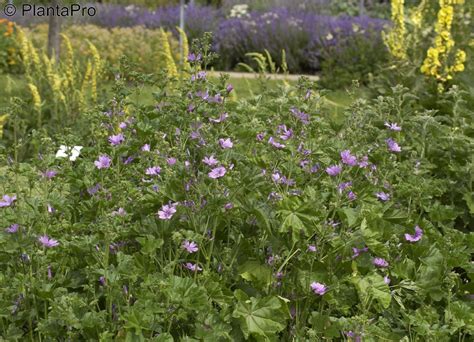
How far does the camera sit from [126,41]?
1147cm

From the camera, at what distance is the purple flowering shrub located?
2584 millimetres

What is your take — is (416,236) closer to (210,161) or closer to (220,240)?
(220,240)

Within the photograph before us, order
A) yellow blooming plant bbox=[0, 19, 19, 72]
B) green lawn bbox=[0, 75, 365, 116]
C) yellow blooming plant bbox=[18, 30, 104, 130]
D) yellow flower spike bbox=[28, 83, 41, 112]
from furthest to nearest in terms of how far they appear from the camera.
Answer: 1. yellow blooming plant bbox=[0, 19, 19, 72]
2. green lawn bbox=[0, 75, 365, 116]
3. yellow blooming plant bbox=[18, 30, 104, 130]
4. yellow flower spike bbox=[28, 83, 41, 112]

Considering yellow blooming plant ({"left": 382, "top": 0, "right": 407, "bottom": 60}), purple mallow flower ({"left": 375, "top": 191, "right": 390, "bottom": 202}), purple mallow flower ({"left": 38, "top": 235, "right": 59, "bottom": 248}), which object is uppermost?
purple mallow flower ({"left": 375, "top": 191, "right": 390, "bottom": 202})

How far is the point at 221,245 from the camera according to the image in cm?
292

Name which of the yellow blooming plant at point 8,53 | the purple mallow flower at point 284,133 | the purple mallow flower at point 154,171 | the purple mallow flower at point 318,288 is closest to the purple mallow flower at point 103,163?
the purple mallow flower at point 154,171

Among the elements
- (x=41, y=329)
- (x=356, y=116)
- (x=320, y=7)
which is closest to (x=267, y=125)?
(x=356, y=116)

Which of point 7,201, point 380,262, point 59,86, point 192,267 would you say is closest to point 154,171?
point 192,267

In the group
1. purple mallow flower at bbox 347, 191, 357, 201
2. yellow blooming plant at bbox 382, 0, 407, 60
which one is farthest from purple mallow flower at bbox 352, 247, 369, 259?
yellow blooming plant at bbox 382, 0, 407, 60

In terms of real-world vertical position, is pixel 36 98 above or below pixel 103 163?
below

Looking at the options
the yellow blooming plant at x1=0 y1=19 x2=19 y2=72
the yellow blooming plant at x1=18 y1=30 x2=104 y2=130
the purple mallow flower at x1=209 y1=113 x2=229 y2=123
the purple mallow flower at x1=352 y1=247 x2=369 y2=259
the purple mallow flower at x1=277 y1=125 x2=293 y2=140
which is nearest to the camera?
the purple mallow flower at x1=352 y1=247 x2=369 y2=259

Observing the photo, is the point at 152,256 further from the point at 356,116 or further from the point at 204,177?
the point at 356,116

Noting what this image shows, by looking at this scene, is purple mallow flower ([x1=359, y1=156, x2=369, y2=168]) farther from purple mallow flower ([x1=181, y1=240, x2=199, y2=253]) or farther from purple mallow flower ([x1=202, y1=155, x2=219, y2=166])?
purple mallow flower ([x1=181, y1=240, x2=199, y2=253])

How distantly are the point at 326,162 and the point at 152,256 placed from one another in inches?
32.3
